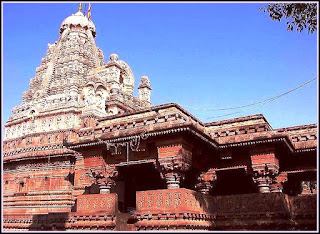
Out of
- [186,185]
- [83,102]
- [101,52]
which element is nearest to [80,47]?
[101,52]

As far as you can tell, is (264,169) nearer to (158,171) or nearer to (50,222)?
(158,171)

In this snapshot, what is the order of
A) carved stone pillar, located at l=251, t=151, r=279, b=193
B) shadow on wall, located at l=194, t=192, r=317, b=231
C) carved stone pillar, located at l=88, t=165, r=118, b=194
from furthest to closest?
carved stone pillar, located at l=88, t=165, r=118, b=194 < carved stone pillar, located at l=251, t=151, r=279, b=193 < shadow on wall, located at l=194, t=192, r=317, b=231

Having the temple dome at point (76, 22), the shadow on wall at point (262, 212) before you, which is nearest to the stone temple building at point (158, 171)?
the shadow on wall at point (262, 212)

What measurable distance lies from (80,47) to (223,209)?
2139cm

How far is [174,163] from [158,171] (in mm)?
1666

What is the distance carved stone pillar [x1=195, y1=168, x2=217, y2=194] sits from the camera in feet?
48.4

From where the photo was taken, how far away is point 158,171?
1348cm

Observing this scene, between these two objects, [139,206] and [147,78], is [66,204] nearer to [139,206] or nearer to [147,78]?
[139,206]

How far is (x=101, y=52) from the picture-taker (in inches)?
1291

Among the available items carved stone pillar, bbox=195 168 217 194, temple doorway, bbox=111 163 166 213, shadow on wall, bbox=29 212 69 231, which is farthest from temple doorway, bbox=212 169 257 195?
shadow on wall, bbox=29 212 69 231

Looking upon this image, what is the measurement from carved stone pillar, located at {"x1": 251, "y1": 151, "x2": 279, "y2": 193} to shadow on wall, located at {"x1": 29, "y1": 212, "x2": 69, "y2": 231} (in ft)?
27.2

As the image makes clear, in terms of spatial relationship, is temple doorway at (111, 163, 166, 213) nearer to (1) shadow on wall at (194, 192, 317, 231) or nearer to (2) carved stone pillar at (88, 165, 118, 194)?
(2) carved stone pillar at (88, 165, 118, 194)

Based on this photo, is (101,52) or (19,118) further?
(101,52)

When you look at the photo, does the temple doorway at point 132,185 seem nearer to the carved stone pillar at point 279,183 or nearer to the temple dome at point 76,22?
the carved stone pillar at point 279,183
